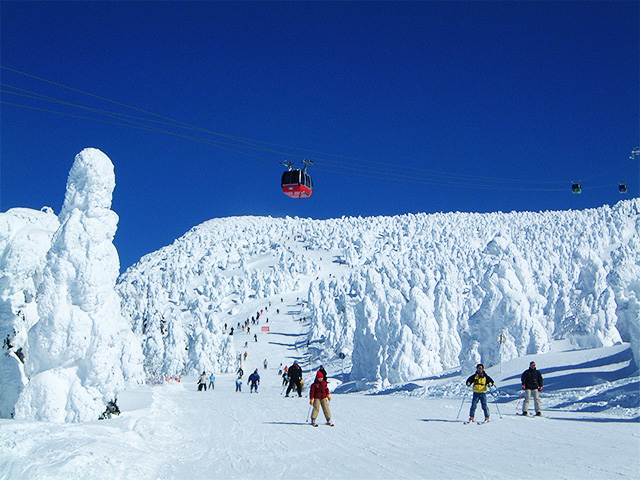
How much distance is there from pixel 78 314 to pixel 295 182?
11.4 meters

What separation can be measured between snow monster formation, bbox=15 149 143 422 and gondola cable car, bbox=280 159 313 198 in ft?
30.8

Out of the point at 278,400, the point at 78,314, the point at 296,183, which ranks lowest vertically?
the point at 278,400

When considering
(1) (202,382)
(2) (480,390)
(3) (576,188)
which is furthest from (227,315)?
(2) (480,390)

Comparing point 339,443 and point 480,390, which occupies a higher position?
point 480,390

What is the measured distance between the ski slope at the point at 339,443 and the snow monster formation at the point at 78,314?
90 centimetres

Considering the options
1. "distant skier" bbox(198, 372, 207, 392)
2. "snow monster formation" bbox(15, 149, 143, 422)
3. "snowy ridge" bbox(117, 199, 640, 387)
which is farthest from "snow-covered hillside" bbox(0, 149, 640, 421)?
"distant skier" bbox(198, 372, 207, 392)

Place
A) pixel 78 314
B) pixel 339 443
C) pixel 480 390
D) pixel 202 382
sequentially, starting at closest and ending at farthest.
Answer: pixel 339 443, pixel 480 390, pixel 78 314, pixel 202 382

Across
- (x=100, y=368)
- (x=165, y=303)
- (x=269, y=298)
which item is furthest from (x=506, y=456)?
(x=165, y=303)

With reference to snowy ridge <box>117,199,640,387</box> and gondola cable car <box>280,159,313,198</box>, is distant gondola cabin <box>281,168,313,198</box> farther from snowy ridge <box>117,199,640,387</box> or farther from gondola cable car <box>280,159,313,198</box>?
snowy ridge <box>117,199,640,387</box>

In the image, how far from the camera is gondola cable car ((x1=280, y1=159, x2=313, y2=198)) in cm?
2267

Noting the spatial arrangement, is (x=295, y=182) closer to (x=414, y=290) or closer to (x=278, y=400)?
(x=278, y=400)

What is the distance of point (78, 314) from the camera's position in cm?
1309

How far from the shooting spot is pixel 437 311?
45.4m

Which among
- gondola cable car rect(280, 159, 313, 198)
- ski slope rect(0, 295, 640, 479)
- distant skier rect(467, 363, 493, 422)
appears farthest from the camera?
gondola cable car rect(280, 159, 313, 198)
